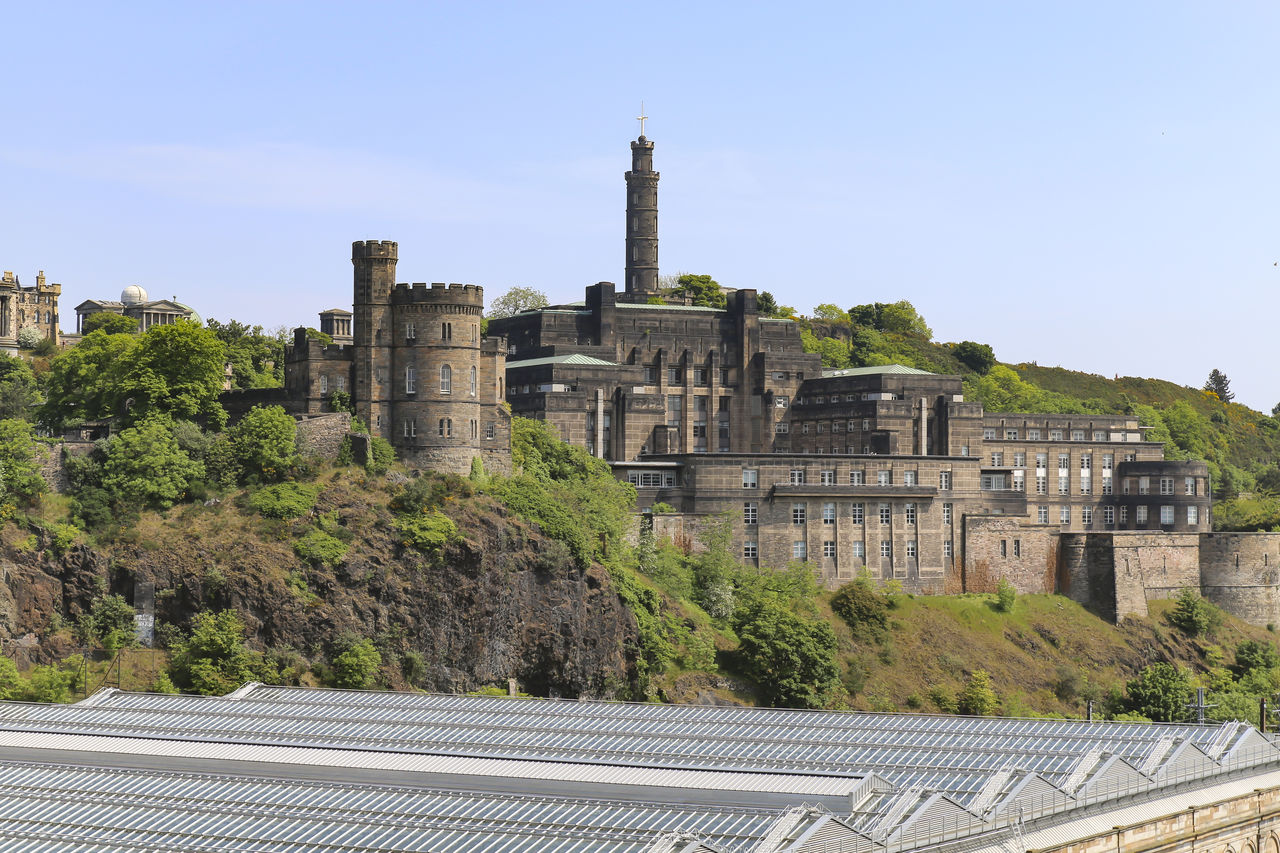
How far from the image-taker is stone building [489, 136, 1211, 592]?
374 feet

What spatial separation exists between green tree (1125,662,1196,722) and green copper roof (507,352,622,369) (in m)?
40.3

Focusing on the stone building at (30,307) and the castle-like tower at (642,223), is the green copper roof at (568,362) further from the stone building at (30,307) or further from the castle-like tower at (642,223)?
the stone building at (30,307)

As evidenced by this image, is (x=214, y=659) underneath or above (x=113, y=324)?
underneath

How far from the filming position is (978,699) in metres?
105

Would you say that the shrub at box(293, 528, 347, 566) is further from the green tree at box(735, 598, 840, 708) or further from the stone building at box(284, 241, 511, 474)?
the green tree at box(735, 598, 840, 708)

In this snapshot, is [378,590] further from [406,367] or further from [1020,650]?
[1020,650]

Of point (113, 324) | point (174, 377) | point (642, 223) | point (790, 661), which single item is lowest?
point (790, 661)

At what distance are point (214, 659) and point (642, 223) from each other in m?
88.4

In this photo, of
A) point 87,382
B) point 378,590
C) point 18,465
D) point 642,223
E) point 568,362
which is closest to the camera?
point 18,465

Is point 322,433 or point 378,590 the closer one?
point 378,590

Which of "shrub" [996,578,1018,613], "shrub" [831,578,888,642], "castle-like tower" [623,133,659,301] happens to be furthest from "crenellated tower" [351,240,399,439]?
"castle-like tower" [623,133,659,301]

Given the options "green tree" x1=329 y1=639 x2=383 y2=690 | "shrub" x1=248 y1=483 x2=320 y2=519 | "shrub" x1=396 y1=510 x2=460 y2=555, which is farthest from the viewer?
"shrub" x1=396 y1=510 x2=460 y2=555

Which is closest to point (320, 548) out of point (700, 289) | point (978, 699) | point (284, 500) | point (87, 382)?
point (284, 500)

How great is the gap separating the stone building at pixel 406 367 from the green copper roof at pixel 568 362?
24.5 m
